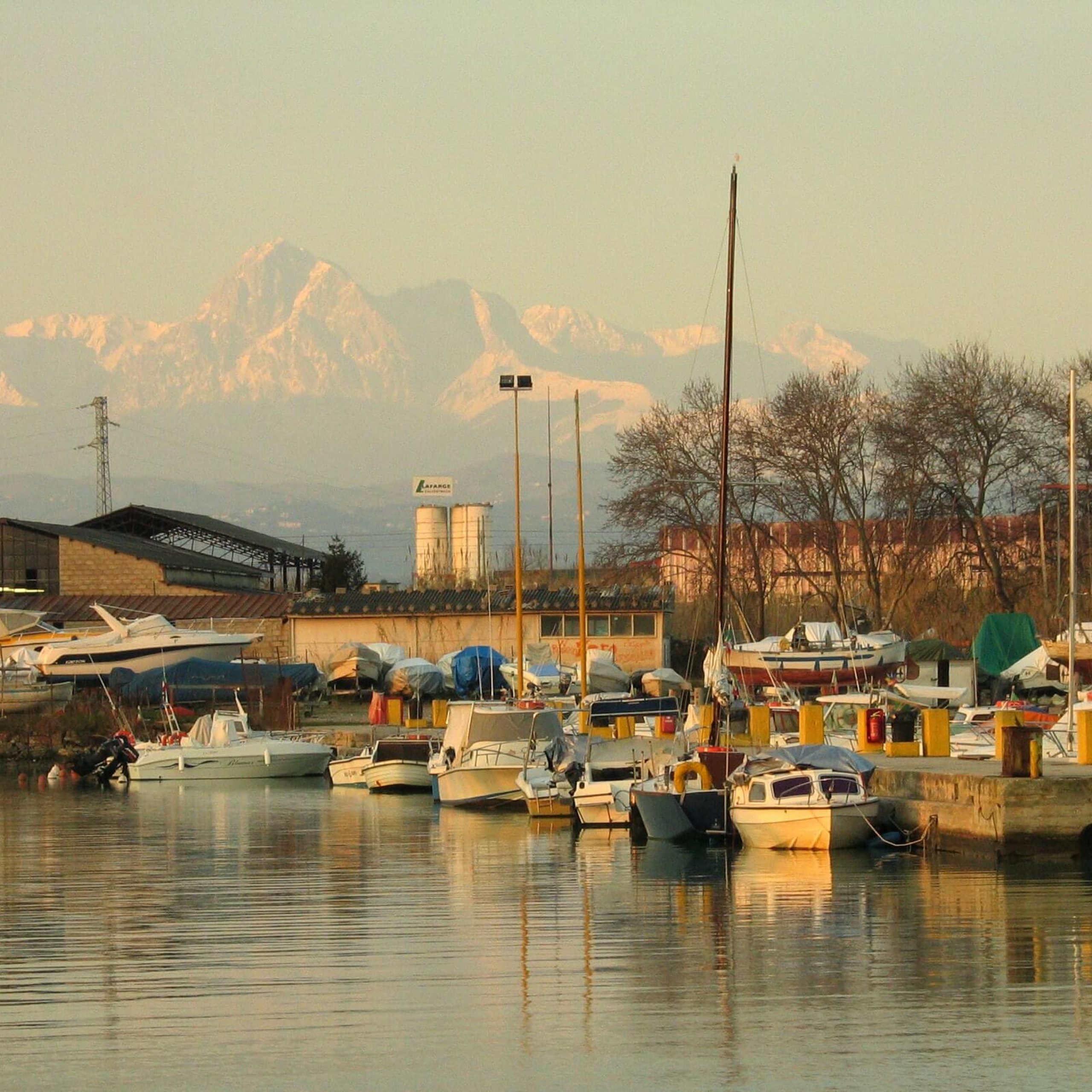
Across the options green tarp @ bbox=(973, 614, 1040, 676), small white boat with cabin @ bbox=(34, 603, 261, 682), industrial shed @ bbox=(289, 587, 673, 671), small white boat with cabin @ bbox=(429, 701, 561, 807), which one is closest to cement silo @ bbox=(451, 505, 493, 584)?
industrial shed @ bbox=(289, 587, 673, 671)

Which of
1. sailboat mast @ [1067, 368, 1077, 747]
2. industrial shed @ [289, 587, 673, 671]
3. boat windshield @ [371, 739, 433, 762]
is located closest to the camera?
sailboat mast @ [1067, 368, 1077, 747]

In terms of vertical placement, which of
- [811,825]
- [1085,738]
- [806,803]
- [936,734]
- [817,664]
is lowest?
[811,825]

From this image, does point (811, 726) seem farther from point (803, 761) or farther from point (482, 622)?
point (482, 622)

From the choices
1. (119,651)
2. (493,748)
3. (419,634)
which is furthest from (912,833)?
(419,634)

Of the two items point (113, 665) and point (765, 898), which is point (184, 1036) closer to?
point (765, 898)

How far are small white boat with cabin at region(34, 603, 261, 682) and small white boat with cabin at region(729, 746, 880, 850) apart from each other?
4107 cm

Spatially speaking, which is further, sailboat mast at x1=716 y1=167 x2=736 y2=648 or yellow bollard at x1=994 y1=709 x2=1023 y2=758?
sailboat mast at x1=716 y1=167 x2=736 y2=648

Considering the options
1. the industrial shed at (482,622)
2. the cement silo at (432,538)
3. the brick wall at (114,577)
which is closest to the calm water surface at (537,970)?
the industrial shed at (482,622)

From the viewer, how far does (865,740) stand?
1435 inches

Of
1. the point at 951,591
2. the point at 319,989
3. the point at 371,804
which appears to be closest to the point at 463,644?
the point at 951,591

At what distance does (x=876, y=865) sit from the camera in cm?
2753

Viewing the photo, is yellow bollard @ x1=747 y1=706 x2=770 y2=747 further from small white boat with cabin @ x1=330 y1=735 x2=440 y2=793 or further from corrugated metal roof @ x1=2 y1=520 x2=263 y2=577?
corrugated metal roof @ x1=2 y1=520 x2=263 y2=577

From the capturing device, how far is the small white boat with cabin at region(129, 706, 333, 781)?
51344 mm

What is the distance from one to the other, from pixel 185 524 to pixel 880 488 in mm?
45885
